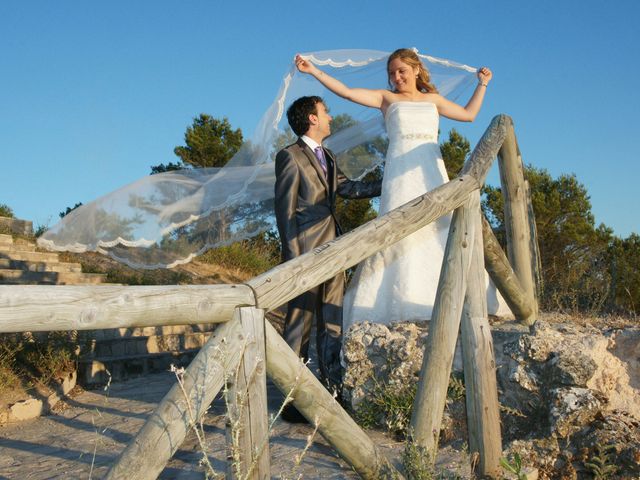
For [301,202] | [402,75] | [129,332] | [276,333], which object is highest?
[402,75]

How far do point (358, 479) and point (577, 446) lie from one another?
4.66ft

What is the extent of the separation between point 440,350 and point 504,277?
1.29 metres

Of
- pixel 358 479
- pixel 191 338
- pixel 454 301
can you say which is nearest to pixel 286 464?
pixel 358 479

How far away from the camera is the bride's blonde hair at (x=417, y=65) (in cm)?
522

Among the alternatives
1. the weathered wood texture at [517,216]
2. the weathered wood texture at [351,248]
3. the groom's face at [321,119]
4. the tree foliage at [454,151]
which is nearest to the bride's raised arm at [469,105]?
the weathered wood texture at [517,216]

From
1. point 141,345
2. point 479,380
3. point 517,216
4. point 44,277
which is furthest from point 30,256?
point 479,380

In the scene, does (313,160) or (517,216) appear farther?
(517,216)

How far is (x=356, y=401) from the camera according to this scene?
4367 mm

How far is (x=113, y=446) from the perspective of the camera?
4.33 meters

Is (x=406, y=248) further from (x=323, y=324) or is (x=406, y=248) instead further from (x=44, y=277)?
(x=44, y=277)

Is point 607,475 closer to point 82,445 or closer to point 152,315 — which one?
point 152,315

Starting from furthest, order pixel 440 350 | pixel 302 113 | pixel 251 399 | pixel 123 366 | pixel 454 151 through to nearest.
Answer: pixel 454 151 → pixel 123 366 → pixel 302 113 → pixel 440 350 → pixel 251 399

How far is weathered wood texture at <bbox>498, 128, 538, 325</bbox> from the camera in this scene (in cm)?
513

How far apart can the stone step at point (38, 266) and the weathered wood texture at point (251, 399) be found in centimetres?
864
